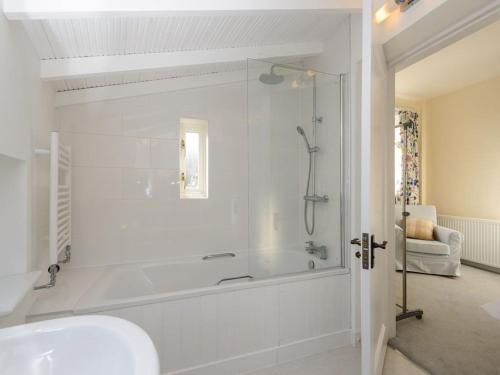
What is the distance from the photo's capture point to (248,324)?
1.77 meters

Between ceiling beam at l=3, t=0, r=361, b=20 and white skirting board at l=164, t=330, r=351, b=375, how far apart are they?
201 centimetres

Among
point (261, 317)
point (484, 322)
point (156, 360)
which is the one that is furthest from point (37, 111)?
point (484, 322)

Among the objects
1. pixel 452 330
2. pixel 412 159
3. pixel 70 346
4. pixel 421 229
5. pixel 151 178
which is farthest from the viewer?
pixel 412 159

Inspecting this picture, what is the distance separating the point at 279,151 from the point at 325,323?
1474 millimetres

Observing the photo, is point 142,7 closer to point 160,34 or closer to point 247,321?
point 160,34

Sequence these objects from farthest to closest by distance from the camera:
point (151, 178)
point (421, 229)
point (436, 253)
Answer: point (421, 229) → point (436, 253) → point (151, 178)

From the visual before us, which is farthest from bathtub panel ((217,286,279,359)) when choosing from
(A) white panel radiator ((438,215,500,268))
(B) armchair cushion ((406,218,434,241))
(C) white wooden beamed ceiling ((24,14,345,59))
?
(A) white panel radiator ((438,215,500,268))

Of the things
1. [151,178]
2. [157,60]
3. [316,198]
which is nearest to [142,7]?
[157,60]

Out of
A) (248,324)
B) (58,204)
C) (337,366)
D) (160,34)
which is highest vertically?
(160,34)

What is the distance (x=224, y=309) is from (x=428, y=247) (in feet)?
10.3

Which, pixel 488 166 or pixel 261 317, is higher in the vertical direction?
pixel 488 166

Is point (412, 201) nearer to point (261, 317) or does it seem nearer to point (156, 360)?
point (261, 317)

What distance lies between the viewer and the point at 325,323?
2.04m

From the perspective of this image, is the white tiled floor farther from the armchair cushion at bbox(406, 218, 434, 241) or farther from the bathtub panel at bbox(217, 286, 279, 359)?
the armchair cushion at bbox(406, 218, 434, 241)
